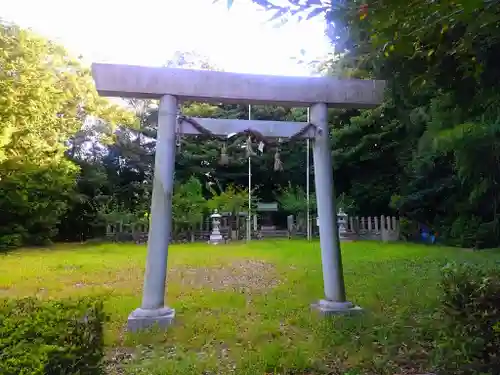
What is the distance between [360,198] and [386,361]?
1658 centimetres

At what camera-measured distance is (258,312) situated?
5.07 meters

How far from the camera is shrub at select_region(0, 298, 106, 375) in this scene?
5.29 ft

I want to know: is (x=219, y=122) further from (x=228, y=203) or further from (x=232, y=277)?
(x=228, y=203)

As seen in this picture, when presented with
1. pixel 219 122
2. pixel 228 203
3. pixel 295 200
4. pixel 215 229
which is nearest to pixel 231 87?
pixel 219 122

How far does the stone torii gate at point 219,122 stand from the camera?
4.45 m

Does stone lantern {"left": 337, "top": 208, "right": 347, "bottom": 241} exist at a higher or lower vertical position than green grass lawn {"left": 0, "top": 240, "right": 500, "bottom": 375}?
higher

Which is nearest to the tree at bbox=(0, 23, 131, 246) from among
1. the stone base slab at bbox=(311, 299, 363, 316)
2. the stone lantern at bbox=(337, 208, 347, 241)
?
the stone lantern at bbox=(337, 208, 347, 241)

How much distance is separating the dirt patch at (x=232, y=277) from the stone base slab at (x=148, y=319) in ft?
7.37

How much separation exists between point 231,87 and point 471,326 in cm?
329

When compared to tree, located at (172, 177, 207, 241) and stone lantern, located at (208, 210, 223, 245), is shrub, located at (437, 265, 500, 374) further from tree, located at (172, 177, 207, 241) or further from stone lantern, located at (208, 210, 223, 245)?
tree, located at (172, 177, 207, 241)

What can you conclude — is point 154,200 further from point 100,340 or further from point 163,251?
point 100,340

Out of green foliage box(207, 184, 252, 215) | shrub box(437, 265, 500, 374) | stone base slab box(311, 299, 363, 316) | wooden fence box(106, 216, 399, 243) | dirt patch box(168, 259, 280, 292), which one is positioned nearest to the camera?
shrub box(437, 265, 500, 374)

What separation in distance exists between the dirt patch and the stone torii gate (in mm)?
2199

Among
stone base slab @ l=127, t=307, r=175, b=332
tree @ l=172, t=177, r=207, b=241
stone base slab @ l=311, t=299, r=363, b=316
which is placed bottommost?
stone base slab @ l=127, t=307, r=175, b=332
